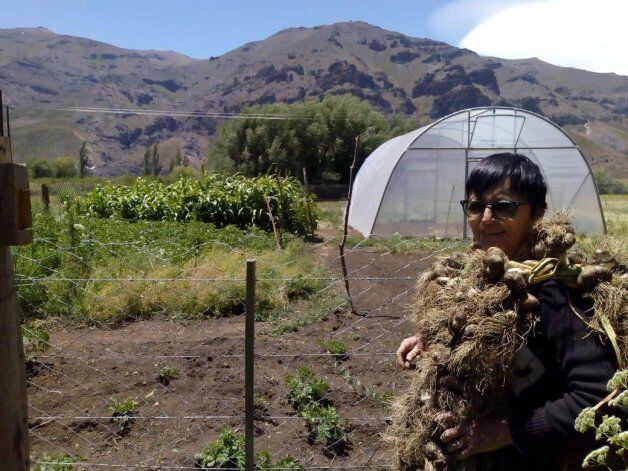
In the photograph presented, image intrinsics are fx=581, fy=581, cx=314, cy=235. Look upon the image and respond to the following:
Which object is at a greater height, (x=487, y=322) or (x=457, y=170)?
(x=457, y=170)

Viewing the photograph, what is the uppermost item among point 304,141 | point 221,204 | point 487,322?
point 304,141

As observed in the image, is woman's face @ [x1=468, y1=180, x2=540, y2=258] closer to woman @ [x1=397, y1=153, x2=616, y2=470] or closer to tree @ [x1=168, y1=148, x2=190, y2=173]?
woman @ [x1=397, y1=153, x2=616, y2=470]

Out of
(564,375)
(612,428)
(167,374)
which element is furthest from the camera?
(167,374)

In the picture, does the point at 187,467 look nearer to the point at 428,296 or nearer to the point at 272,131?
the point at 428,296

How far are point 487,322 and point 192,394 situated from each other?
10.5 feet

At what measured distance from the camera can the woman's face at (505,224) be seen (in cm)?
180

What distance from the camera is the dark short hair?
180cm

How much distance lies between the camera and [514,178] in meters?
1.80

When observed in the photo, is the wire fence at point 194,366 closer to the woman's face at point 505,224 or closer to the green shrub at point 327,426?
the green shrub at point 327,426

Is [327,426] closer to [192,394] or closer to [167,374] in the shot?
[192,394]

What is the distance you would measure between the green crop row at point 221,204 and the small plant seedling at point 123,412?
324 inches

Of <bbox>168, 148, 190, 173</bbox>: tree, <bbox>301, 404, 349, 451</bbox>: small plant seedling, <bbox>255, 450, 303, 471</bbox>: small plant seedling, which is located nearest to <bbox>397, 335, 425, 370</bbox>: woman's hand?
A: <bbox>255, 450, 303, 471</bbox>: small plant seedling

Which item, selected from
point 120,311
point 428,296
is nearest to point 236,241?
point 120,311

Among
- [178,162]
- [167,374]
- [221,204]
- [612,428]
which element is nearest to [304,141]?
[221,204]
